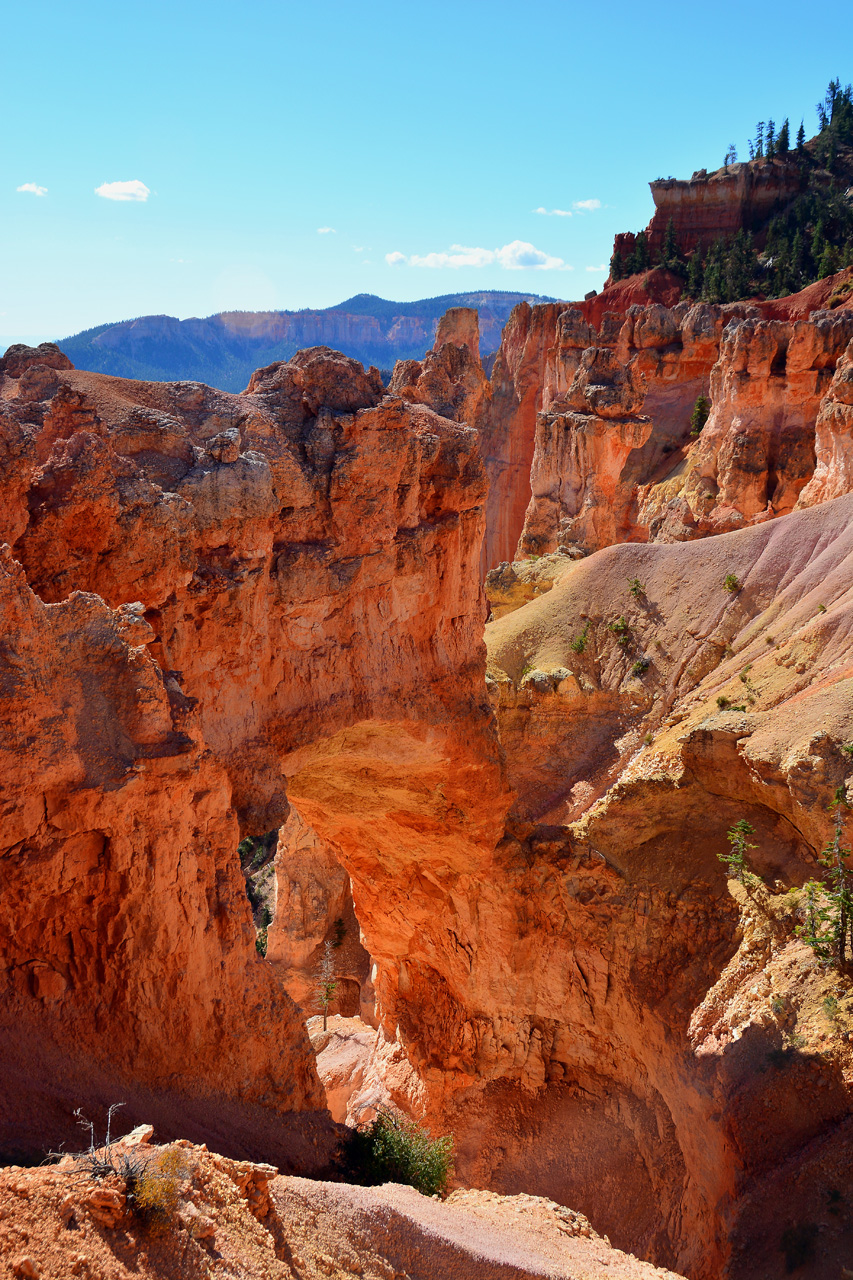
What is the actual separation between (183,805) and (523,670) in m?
25.8

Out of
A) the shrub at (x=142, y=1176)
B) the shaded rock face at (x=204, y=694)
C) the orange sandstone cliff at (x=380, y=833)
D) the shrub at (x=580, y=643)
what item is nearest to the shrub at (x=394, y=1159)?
the orange sandstone cliff at (x=380, y=833)

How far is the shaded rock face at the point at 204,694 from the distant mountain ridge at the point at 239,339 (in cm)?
6147

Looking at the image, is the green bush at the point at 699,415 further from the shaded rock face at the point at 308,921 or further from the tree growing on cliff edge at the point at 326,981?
the tree growing on cliff edge at the point at 326,981

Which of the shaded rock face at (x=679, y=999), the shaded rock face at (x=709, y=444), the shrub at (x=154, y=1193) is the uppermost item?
the shaded rock face at (x=709, y=444)

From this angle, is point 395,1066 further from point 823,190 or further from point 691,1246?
point 823,190

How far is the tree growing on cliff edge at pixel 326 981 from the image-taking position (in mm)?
28609

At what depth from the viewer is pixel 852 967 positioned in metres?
16.8

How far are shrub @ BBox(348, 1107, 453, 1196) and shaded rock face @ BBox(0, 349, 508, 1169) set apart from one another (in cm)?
88

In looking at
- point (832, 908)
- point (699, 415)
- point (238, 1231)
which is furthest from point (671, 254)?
point (238, 1231)

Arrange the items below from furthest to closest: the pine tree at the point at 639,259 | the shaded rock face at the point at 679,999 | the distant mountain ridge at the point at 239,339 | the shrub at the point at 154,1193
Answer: the distant mountain ridge at the point at 239,339 < the pine tree at the point at 639,259 < the shaded rock face at the point at 679,999 < the shrub at the point at 154,1193

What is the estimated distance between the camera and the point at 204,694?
13.9m

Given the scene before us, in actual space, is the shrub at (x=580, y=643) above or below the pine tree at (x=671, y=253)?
below

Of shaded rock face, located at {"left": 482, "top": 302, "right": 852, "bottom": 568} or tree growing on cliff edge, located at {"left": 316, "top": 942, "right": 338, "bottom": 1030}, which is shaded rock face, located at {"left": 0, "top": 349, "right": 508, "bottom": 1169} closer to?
tree growing on cliff edge, located at {"left": 316, "top": 942, "right": 338, "bottom": 1030}

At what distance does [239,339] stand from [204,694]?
102m
